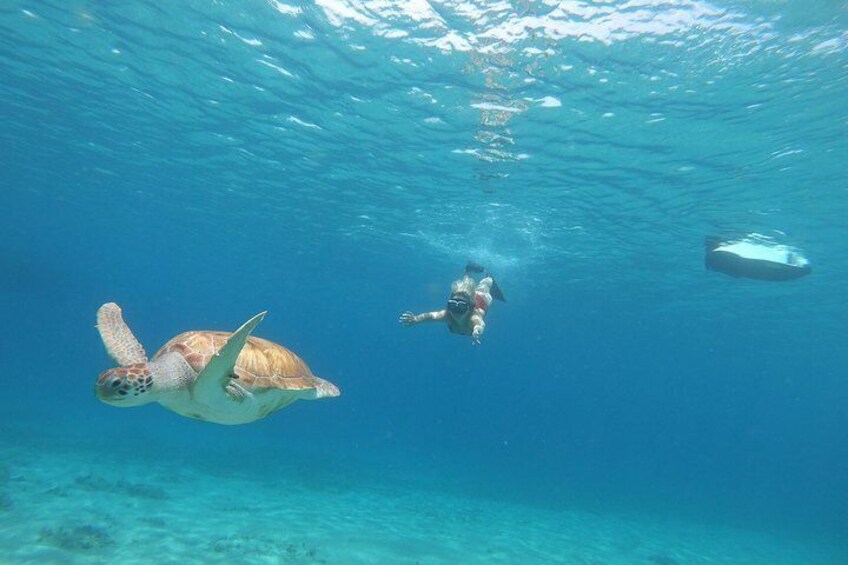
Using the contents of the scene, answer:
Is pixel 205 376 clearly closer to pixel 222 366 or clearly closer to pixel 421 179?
pixel 222 366

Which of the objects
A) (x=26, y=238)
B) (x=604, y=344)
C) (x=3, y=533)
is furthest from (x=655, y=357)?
(x=26, y=238)

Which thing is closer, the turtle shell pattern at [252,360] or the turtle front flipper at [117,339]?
the turtle front flipper at [117,339]

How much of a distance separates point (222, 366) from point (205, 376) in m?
0.33

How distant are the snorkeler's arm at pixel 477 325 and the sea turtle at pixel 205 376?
257 cm

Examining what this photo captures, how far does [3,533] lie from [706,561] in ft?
74.9

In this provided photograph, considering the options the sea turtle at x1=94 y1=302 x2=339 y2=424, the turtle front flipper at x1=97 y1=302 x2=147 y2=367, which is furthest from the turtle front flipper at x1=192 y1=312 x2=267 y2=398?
the turtle front flipper at x1=97 y1=302 x2=147 y2=367

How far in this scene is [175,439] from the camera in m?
30.2

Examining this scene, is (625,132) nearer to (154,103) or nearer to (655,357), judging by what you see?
(154,103)

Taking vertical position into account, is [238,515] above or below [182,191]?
below

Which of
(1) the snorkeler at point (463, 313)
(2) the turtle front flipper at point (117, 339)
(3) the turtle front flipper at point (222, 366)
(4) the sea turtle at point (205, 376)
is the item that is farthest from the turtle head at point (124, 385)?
(1) the snorkeler at point (463, 313)

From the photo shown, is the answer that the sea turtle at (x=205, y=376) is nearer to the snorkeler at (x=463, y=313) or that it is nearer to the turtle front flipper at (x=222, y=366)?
the turtle front flipper at (x=222, y=366)

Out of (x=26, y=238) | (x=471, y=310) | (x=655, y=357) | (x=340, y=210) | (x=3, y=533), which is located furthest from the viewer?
(x=655, y=357)

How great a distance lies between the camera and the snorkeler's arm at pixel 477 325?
28.0 feet

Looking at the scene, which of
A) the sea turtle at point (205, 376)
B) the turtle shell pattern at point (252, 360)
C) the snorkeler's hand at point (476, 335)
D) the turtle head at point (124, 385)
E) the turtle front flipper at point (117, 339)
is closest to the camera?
the turtle head at point (124, 385)
